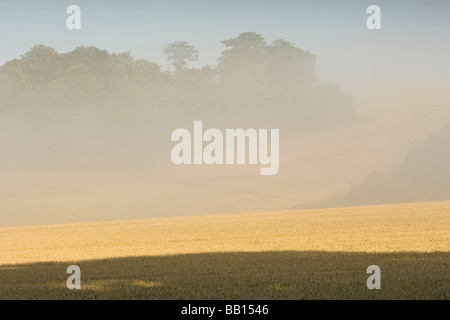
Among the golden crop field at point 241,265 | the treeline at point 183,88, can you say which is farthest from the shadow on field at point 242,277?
the treeline at point 183,88

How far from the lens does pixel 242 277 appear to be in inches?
678

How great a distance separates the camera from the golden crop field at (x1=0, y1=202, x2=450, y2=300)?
49.2 feet

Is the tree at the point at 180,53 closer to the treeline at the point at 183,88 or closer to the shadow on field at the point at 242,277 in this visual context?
the treeline at the point at 183,88

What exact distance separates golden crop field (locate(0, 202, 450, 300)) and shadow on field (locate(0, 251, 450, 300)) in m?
0.02

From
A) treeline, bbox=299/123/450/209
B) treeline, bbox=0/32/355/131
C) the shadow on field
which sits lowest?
the shadow on field

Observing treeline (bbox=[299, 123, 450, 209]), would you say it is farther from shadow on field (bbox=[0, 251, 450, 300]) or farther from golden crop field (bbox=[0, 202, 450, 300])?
shadow on field (bbox=[0, 251, 450, 300])

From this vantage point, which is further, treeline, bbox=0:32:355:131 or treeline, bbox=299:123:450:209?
treeline, bbox=0:32:355:131

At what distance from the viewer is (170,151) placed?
134250 millimetres

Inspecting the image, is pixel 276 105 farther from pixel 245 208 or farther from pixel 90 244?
pixel 90 244

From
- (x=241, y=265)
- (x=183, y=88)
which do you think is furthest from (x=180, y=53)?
(x=241, y=265)

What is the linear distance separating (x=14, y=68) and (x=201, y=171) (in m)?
43.4

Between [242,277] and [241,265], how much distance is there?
2.93 m

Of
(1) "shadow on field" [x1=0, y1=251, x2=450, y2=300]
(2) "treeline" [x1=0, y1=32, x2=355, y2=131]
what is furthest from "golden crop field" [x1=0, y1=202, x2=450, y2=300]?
(2) "treeline" [x1=0, y1=32, x2=355, y2=131]

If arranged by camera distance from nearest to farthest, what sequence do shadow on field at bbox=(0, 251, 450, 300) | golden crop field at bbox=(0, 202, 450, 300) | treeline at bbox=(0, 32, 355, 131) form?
shadow on field at bbox=(0, 251, 450, 300), golden crop field at bbox=(0, 202, 450, 300), treeline at bbox=(0, 32, 355, 131)
